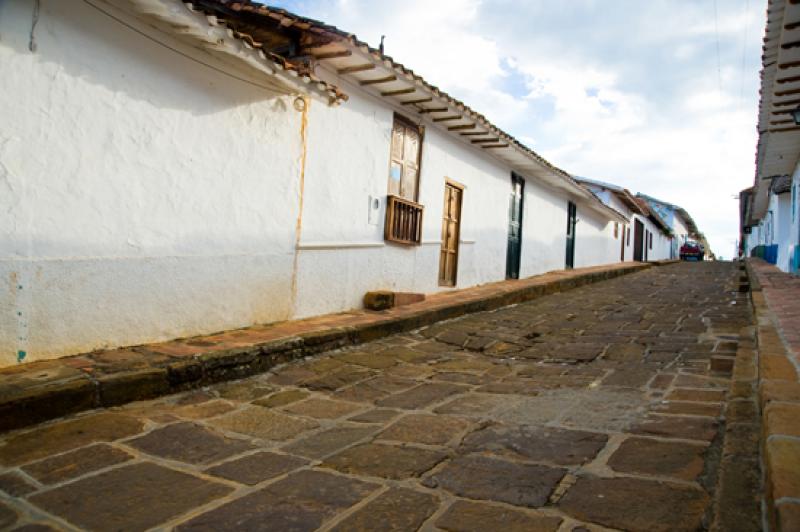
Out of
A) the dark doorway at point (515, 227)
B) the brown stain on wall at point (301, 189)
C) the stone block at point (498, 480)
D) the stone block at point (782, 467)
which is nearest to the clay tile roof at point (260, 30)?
the brown stain on wall at point (301, 189)

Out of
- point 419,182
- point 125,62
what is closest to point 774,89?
point 419,182

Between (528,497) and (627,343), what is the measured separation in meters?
3.94

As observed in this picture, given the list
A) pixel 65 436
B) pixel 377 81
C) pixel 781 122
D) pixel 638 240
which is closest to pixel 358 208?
pixel 377 81

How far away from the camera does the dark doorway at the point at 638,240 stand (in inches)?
1107

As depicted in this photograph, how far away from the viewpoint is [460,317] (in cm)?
768

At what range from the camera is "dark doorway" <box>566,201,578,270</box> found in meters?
16.2

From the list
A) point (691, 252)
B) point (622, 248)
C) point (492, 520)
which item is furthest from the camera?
point (691, 252)

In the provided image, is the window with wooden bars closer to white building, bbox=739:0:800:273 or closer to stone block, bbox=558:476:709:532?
white building, bbox=739:0:800:273

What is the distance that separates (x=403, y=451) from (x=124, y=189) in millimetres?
3171

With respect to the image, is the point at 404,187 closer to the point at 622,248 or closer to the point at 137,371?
the point at 137,371

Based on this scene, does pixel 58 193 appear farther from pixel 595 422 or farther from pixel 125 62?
pixel 595 422

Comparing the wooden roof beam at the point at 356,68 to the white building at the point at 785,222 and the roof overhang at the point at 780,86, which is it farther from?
the white building at the point at 785,222

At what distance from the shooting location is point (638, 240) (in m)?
28.9

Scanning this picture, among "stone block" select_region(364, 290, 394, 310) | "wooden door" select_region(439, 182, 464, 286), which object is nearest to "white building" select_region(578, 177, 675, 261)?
"wooden door" select_region(439, 182, 464, 286)
